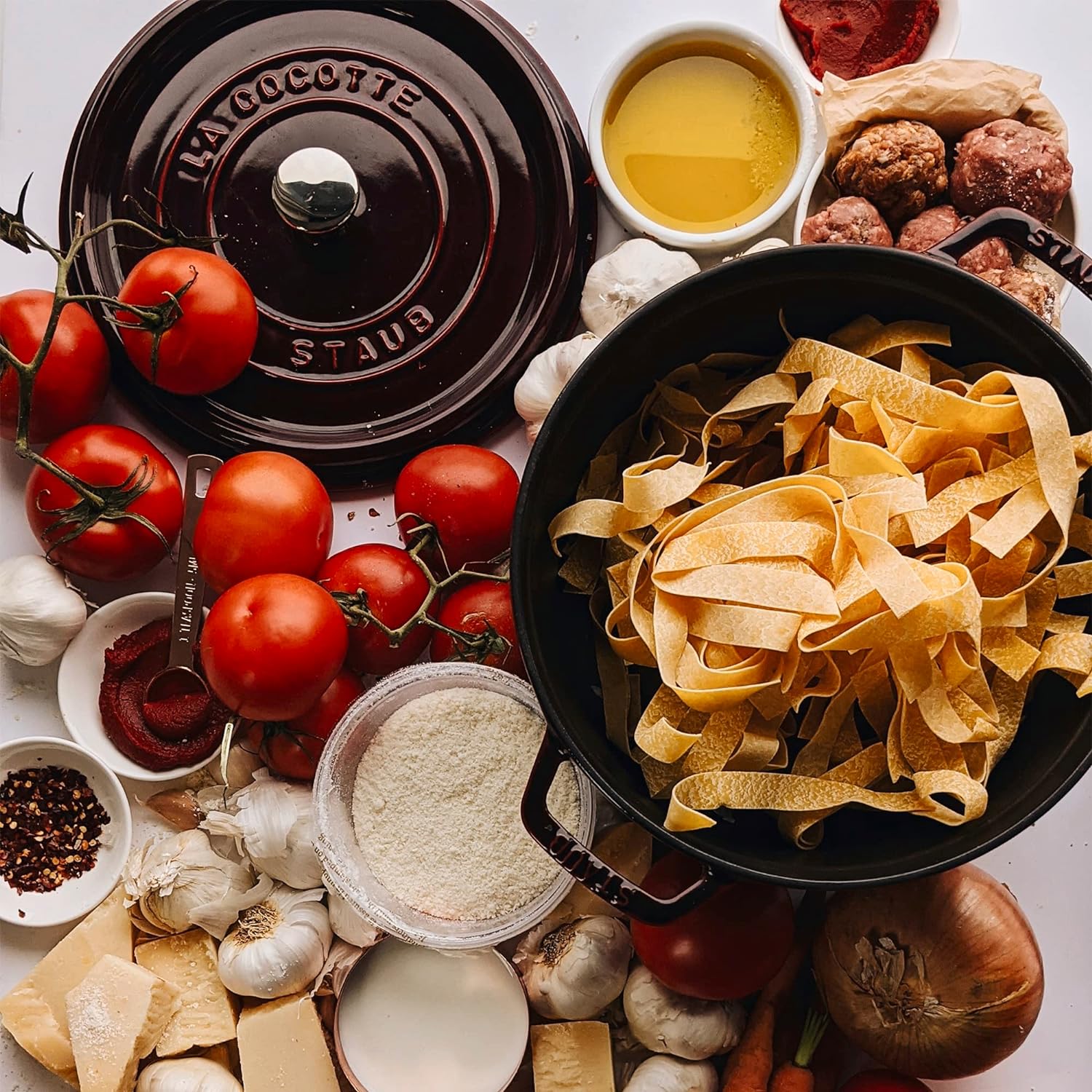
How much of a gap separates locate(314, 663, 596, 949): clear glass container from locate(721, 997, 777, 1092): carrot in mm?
300

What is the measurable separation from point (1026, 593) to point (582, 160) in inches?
31.2

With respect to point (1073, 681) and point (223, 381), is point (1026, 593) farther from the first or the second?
point (223, 381)

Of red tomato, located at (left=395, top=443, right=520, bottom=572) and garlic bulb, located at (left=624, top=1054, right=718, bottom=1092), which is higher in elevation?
red tomato, located at (left=395, top=443, right=520, bottom=572)

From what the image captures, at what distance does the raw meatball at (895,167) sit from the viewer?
1.34 meters

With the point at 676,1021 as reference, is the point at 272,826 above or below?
above

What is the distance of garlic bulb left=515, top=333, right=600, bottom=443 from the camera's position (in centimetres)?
141

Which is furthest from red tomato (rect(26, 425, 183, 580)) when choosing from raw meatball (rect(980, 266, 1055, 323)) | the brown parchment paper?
raw meatball (rect(980, 266, 1055, 323))

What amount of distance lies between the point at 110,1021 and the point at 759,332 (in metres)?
1.16

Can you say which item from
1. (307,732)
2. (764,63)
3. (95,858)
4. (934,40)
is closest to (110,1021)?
(95,858)

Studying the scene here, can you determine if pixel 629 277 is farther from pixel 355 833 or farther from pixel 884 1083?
pixel 884 1083

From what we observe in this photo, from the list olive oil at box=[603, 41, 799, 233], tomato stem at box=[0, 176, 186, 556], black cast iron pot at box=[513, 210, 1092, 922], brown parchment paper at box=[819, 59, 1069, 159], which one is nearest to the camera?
black cast iron pot at box=[513, 210, 1092, 922]

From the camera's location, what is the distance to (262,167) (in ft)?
4.82

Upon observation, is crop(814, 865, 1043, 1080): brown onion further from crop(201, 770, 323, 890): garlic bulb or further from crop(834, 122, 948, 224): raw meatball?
crop(834, 122, 948, 224): raw meatball

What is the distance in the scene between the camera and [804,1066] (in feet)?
4.61
